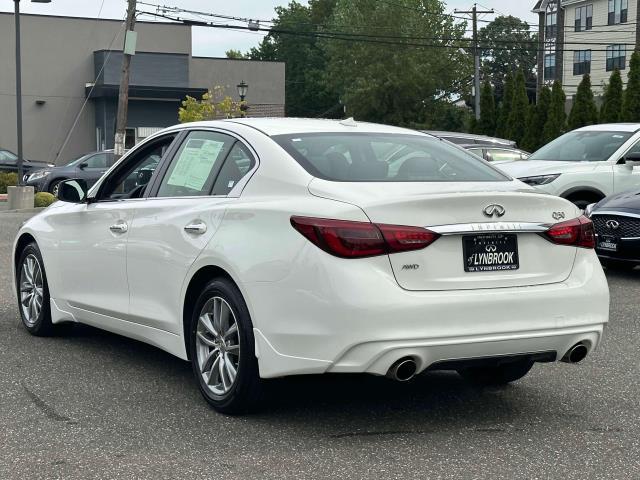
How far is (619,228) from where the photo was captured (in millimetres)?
12008

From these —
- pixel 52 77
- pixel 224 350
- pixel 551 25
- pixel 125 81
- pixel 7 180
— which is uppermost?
pixel 551 25

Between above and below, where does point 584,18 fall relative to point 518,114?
above

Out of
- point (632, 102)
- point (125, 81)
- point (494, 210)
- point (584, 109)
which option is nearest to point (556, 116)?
point (584, 109)

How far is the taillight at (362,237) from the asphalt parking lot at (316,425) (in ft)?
2.12

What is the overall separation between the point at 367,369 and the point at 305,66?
3686 inches

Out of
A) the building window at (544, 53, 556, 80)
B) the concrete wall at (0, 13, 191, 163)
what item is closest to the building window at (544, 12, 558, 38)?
the building window at (544, 53, 556, 80)

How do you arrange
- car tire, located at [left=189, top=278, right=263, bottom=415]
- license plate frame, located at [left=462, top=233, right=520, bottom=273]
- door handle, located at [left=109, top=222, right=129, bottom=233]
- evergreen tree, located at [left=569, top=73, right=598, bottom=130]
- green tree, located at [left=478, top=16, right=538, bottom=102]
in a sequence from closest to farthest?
1. license plate frame, located at [left=462, top=233, right=520, bottom=273]
2. car tire, located at [left=189, top=278, right=263, bottom=415]
3. door handle, located at [left=109, top=222, right=129, bottom=233]
4. evergreen tree, located at [left=569, top=73, right=598, bottom=130]
5. green tree, located at [left=478, top=16, right=538, bottom=102]

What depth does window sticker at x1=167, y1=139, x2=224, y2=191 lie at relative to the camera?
6.22 metres

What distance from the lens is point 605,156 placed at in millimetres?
14727

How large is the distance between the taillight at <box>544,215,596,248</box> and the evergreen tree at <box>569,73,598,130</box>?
1150 inches

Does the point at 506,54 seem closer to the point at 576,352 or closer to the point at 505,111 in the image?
the point at 505,111

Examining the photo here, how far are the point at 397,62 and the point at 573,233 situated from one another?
73455 mm

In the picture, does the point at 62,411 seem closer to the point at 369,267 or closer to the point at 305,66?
the point at 369,267

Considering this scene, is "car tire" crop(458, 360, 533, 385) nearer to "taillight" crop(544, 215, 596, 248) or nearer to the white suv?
"taillight" crop(544, 215, 596, 248)
